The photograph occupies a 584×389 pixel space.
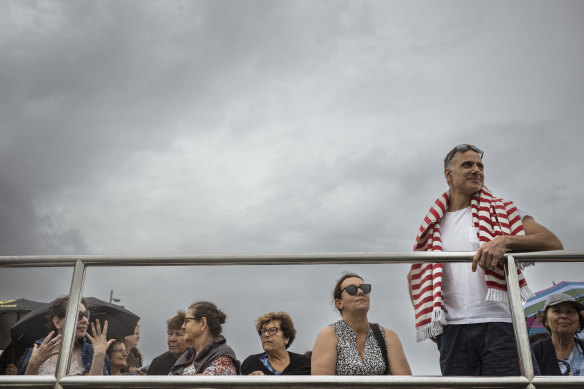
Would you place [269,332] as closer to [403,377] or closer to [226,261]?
[226,261]

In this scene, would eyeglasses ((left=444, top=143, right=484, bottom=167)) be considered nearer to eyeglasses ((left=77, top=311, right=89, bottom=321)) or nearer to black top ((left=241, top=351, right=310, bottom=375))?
black top ((left=241, top=351, right=310, bottom=375))

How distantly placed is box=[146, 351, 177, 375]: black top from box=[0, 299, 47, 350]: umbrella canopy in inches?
27.7

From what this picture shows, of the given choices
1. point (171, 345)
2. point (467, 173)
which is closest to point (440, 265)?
point (467, 173)

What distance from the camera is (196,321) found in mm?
3764

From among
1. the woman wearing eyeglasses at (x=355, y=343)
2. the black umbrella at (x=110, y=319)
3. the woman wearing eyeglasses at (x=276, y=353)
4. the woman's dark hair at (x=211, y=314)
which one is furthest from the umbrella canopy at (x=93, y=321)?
the woman wearing eyeglasses at (x=355, y=343)

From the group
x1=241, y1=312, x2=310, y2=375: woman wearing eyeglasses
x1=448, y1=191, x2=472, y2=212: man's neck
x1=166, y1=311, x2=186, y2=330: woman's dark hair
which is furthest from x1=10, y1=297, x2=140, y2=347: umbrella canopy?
x1=448, y1=191, x2=472, y2=212: man's neck

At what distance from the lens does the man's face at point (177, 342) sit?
3438mm

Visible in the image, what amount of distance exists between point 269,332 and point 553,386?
1743 millimetres

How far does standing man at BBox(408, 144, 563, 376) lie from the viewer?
10.6 ft

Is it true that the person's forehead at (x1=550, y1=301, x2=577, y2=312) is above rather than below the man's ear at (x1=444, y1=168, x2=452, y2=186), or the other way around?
below

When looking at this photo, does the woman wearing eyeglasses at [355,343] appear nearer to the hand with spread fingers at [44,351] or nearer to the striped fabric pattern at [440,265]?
the striped fabric pattern at [440,265]

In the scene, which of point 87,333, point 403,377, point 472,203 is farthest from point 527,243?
point 87,333

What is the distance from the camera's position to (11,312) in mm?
3100

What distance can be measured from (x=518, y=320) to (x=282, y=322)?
1.39 m
